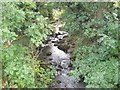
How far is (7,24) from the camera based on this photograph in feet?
17.6

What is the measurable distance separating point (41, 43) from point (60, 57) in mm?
5052

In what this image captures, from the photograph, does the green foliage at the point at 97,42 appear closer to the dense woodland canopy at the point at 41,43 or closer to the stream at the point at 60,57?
the dense woodland canopy at the point at 41,43

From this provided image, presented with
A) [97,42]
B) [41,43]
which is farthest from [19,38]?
[97,42]

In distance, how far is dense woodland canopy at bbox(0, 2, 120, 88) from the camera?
5.51m

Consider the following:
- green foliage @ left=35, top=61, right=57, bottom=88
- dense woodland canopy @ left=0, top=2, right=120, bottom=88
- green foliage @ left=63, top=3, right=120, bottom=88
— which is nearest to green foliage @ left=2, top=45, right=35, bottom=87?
dense woodland canopy @ left=0, top=2, right=120, bottom=88

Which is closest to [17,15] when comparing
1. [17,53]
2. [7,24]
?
[7,24]

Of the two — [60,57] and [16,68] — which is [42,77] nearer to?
[16,68]

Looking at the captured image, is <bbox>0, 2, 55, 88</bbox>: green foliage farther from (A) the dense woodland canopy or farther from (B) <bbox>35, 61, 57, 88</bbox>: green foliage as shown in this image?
(B) <bbox>35, 61, 57, 88</bbox>: green foliage

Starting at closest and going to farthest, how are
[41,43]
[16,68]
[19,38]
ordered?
1. [16,68]
2. [41,43]
3. [19,38]

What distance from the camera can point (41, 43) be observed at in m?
5.74

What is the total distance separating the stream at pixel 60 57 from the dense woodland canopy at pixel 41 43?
999 mm

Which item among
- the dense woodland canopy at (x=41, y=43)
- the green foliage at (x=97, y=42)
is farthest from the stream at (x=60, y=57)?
the green foliage at (x=97, y=42)

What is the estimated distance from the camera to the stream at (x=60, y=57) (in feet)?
26.6

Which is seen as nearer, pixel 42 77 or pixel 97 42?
pixel 42 77
